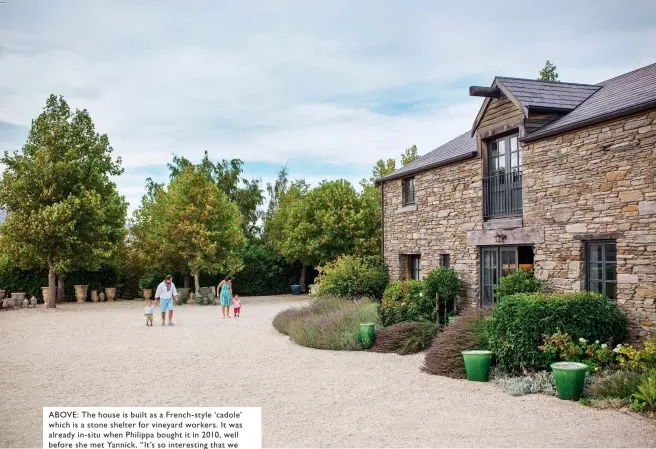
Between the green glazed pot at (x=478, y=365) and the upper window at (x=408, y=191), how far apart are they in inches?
339

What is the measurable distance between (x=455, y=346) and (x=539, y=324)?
5.28ft

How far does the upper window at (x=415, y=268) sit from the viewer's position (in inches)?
695

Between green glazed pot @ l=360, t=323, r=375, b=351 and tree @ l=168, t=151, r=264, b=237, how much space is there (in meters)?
26.7

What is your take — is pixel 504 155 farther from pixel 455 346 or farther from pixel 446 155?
pixel 455 346

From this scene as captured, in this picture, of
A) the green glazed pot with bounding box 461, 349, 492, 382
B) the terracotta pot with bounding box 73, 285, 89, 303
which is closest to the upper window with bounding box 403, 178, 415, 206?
the green glazed pot with bounding box 461, 349, 492, 382

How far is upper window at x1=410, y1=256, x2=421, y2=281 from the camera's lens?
695 inches

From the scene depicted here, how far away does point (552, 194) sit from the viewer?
12.1 metres

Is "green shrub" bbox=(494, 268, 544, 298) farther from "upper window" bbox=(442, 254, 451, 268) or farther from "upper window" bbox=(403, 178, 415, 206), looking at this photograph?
"upper window" bbox=(403, 178, 415, 206)

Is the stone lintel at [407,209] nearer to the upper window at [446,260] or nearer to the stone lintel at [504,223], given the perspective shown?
the upper window at [446,260]

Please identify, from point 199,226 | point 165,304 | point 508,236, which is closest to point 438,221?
point 508,236

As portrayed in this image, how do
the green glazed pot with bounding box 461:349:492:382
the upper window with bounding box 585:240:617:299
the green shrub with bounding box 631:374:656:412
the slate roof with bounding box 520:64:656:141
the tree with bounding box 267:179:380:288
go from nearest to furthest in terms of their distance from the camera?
the green shrub with bounding box 631:374:656:412
the green glazed pot with bounding box 461:349:492:382
the slate roof with bounding box 520:64:656:141
the upper window with bounding box 585:240:617:299
the tree with bounding box 267:179:380:288

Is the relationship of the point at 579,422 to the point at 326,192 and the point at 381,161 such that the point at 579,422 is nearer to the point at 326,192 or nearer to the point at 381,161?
the point at 326,192

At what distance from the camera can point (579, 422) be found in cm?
715

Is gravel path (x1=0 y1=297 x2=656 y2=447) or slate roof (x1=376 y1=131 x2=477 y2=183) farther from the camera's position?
slate roof (x1=376 y1=131 x2=477 y2=183)
